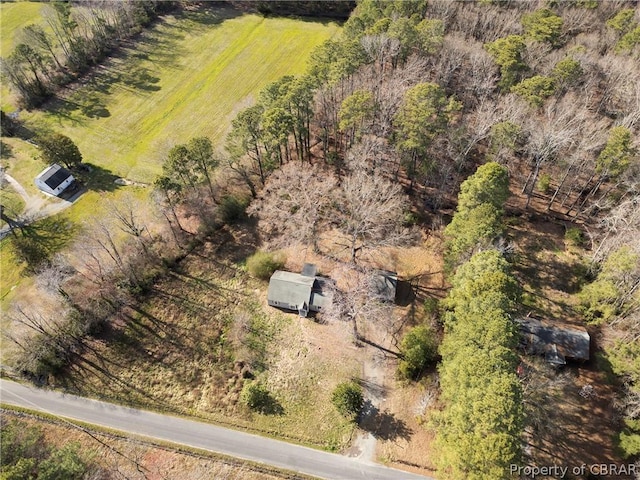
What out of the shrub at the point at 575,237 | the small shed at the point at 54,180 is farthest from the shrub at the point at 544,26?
the small shed at the point at 54,180

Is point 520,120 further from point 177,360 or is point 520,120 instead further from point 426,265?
point 177,360

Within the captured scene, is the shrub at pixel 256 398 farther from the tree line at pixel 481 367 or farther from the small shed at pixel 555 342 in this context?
the small shed at pixel 555 342

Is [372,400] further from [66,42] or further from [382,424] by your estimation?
[66,42]

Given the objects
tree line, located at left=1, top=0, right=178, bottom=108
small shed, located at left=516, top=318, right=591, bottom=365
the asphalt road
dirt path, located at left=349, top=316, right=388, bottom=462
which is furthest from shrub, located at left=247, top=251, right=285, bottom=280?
tree line, located at left=1, top=0, right=178, bottom=108

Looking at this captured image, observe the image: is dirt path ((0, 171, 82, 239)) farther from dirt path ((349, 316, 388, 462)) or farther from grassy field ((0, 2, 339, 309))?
dirt path ((349, 316, 388, 462))

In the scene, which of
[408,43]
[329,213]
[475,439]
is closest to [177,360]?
[329,213]

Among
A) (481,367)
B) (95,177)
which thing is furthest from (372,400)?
(95,177)

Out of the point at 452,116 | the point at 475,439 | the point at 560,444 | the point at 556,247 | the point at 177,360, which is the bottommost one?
the point at 177,360
